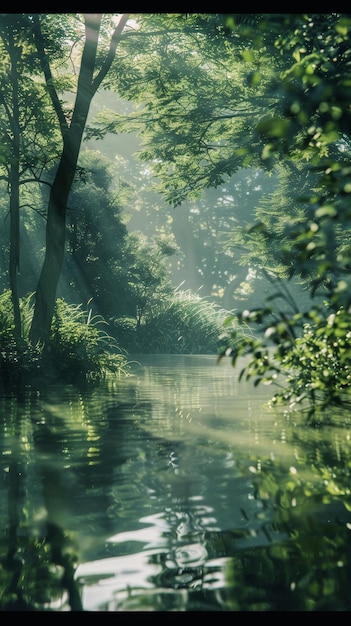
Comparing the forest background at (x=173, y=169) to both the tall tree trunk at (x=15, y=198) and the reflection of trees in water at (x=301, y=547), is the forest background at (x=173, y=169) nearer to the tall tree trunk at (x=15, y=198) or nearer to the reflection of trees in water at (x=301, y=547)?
the tall tree trunk at (x=15, y=198)

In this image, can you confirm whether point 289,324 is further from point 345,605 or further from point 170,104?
point 170,104

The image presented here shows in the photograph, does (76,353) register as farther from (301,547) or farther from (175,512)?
(301,547)

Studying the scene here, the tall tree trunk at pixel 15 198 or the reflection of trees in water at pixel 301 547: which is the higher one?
the tall tree trunk at pixel 15 198

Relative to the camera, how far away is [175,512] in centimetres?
493

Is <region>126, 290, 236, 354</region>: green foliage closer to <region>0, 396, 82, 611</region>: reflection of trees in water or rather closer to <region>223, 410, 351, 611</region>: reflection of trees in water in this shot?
<region>0, 396, 82, 611</region>: reflection of trees in water

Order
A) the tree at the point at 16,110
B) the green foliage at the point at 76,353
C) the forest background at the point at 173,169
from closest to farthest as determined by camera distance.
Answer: the forest background at the point at 173,169 → the green foliage at the point at 76,353 → the tree at the point at 16,110

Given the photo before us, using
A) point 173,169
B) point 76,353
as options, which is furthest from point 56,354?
point 173,169

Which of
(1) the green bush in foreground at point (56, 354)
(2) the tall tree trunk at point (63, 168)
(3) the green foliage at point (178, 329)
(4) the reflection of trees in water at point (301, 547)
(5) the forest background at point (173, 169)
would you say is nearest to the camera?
(4) the reflection of trees in water at point (301, 547)

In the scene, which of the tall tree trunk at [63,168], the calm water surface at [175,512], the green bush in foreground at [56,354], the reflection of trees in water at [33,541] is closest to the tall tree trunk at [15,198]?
the green bush in foreground at [56,354]

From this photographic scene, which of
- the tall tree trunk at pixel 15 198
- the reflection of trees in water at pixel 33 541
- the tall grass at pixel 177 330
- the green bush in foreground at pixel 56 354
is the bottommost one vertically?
the reflection of trees in water at pixel 33 541

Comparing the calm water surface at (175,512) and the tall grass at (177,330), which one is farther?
the tall grass at (177,330)

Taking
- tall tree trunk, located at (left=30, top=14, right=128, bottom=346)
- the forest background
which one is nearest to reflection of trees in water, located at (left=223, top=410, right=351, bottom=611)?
the forest background

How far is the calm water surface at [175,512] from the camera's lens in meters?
3.55
